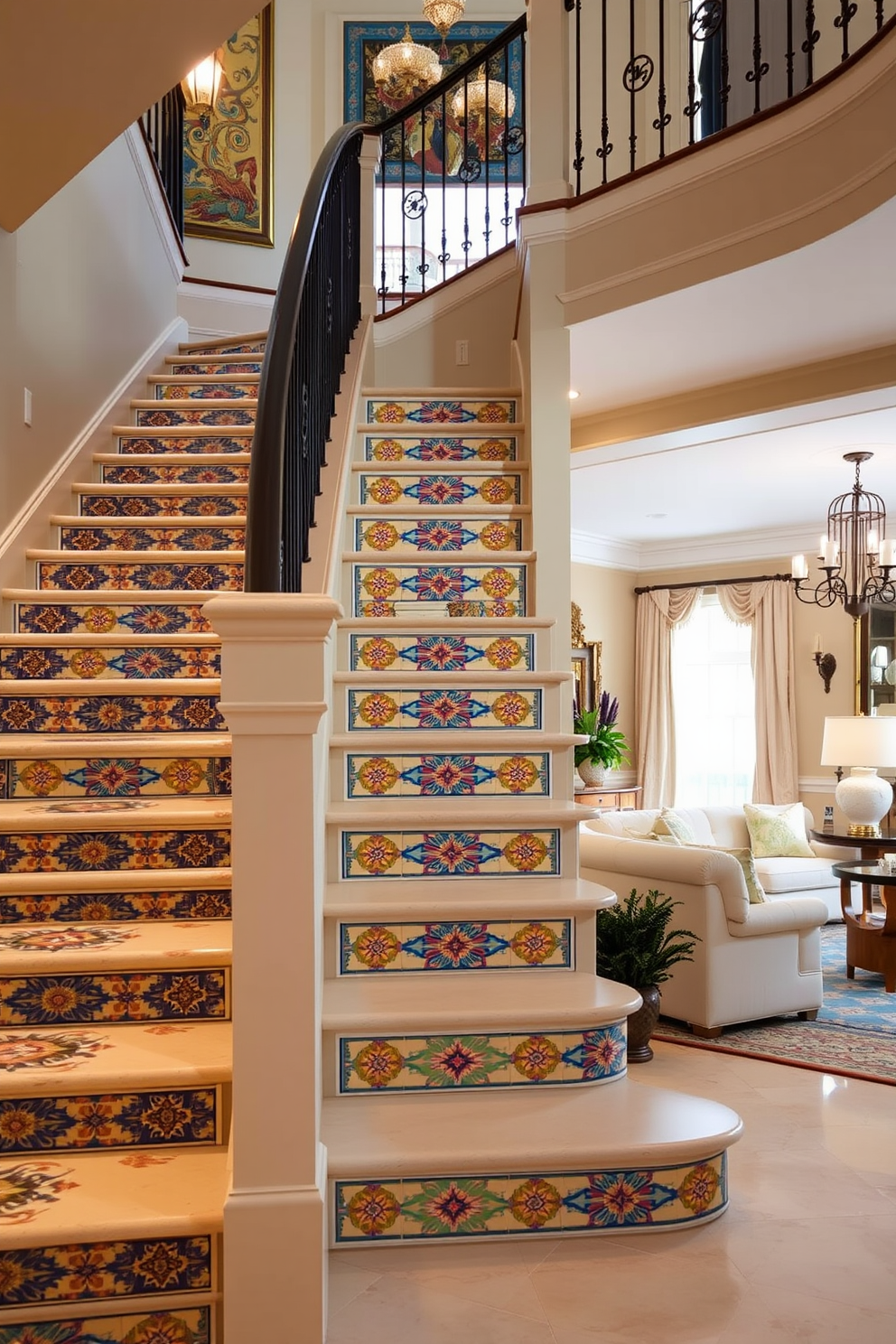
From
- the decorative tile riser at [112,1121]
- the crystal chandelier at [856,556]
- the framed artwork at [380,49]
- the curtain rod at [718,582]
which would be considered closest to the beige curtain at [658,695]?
the curtain rod at [718,582]

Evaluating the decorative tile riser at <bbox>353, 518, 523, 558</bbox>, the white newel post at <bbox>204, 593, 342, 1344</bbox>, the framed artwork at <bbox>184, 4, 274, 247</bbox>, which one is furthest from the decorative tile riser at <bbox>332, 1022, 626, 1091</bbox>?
the framed artwork at <bbox>184, 4, 274, 247</bbox>

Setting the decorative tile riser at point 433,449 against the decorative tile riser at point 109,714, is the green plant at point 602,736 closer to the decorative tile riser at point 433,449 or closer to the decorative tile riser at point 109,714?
the decorative tile riser at point 433,449

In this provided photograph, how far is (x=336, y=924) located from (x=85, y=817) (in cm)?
67

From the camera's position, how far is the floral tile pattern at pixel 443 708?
3365mm

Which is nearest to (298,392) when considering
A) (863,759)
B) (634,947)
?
(634,947)

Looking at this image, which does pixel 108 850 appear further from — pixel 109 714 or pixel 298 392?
pixel 298 392

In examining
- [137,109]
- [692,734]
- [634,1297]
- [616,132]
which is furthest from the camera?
[692,734]

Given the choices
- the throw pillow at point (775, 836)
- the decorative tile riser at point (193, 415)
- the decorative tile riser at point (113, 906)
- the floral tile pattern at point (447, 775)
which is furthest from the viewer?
the throw pillow at point (775, 836)

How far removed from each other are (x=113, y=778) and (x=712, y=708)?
7447 mm

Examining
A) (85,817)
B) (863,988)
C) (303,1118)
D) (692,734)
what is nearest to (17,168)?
(85,817)

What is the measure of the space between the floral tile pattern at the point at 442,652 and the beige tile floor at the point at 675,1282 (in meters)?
1.63

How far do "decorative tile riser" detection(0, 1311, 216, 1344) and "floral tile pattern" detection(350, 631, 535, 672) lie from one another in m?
2.03

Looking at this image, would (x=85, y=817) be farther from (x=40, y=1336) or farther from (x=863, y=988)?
(x=863, y=988)

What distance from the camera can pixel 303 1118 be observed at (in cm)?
189
